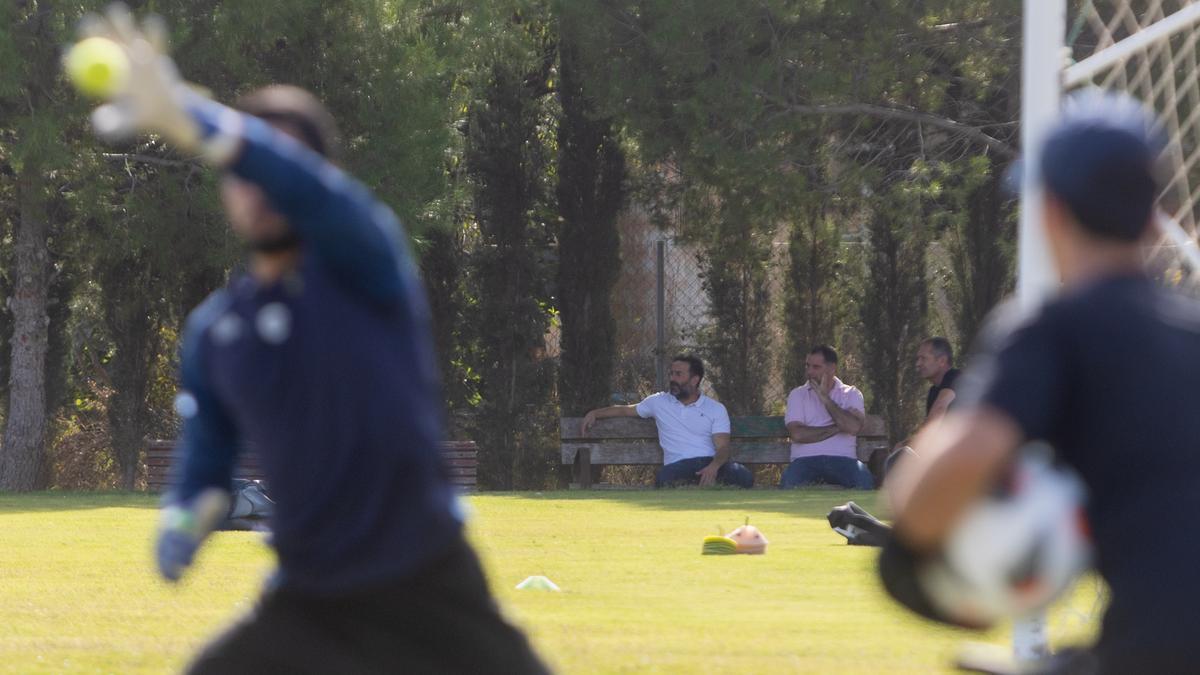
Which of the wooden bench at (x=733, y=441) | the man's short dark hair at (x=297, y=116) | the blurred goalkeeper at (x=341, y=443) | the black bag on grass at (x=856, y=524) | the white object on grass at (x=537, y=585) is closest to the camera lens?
the blurred goalkeeper at (x=341, y=443)

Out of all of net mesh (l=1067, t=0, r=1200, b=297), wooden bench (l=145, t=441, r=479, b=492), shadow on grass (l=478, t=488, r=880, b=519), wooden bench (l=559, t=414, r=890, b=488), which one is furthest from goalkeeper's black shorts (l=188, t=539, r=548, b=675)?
wooden bench (l=559, t=414, r=890, b=488)

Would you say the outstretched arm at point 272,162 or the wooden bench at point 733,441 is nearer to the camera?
the outstretched arm at point 272,162

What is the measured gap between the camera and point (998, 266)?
2445 centimetres

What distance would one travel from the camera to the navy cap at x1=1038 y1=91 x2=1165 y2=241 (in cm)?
310

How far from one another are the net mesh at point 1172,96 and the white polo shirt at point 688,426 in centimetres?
1231

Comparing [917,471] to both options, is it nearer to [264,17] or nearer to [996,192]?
[264,17]

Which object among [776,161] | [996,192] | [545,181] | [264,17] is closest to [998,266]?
[996,192]

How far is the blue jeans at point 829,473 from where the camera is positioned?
20688 mm

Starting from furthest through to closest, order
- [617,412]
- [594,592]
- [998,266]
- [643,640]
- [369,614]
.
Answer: [998,266], [617,412], [594,592], [643,640], [369,614]

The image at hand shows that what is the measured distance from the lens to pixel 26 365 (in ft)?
75.7

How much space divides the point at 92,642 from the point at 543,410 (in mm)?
17516

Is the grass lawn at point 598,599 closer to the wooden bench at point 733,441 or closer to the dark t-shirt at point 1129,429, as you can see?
the dark t-shirt at point 1129,429

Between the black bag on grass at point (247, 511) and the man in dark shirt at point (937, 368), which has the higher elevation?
the man in dark shirt at point (937, 368)

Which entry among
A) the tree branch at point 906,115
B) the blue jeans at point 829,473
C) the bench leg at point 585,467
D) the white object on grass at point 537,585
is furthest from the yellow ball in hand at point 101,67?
the bench leg at point 585,467
